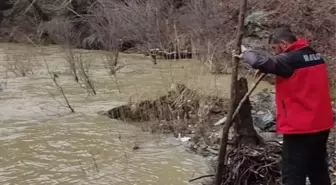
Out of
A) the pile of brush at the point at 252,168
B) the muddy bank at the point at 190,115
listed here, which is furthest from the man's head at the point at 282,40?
the muddy bank at the point at 190,115

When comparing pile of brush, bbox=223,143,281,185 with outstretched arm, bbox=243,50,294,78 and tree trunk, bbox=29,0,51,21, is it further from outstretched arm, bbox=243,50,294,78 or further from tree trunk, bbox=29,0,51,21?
tree trunk, bbox=29,0,51,21

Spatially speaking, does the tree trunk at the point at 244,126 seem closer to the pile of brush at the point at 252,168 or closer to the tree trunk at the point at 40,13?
the pile of brush at the point at 252,168

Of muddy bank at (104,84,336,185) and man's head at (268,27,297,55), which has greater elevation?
man's head at (268,27,297,55)

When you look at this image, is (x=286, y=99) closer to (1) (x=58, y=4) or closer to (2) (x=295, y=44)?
(2) (x=295, y=44)

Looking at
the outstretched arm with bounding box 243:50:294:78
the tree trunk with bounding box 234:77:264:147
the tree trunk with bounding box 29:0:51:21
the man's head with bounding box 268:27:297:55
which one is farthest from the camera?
the tree trunk with bounding box 29:0:51:21

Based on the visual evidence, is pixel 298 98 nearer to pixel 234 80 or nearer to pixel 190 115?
pixel 234 80

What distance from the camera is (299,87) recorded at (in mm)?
4062

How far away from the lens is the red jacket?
4008mm

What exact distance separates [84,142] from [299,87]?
14.4ft

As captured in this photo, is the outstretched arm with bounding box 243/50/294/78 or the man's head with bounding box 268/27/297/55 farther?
the man's head with bounding box 268/27/297/55

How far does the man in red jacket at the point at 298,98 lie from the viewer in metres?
4.04

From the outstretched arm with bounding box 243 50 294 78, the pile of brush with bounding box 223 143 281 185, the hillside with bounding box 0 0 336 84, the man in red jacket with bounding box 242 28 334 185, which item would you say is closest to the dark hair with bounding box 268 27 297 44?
the man in red jacket with bounding box 242 28 334 185

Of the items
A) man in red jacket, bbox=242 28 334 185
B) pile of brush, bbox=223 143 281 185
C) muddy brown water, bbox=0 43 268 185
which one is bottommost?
muddy brown water, bbox=0 43 268 185

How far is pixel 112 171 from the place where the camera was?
6461mm
